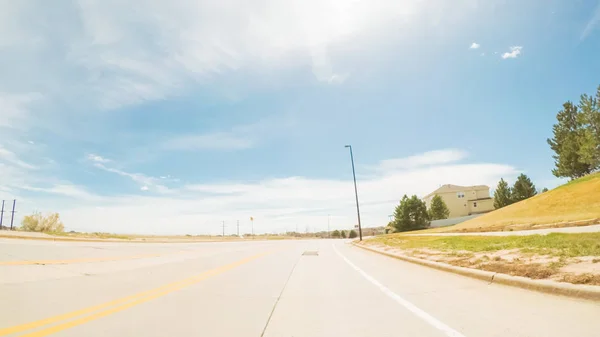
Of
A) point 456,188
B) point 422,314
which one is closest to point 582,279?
point 422,314

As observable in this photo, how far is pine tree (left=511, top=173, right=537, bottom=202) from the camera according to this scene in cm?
8206

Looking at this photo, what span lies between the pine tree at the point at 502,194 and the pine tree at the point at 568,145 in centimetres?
1351

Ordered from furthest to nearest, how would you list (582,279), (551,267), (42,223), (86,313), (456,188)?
(456,188) → (42,223) → (551,267) → (582,279) → (86,313)

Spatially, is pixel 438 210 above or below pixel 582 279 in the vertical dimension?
above

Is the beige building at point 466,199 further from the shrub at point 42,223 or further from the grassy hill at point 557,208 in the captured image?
the shrub at point 42,223

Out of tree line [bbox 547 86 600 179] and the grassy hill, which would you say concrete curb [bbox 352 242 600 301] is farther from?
tree line [bbox 547 86 600 179]

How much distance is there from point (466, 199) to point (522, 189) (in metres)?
22.3

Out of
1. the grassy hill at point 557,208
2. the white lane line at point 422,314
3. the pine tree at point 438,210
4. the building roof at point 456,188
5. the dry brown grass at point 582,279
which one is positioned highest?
the building roof at point 456,188

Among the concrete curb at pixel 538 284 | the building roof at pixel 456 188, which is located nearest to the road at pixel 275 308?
the concrete curb at pixel 538 284

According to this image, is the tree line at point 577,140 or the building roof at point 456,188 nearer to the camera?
the tree line at point 577,140

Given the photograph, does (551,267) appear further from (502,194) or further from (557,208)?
(502,194)

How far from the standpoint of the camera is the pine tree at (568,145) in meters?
64.3

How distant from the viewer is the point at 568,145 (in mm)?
65000

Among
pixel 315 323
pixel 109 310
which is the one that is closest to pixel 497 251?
pixel 315 323
